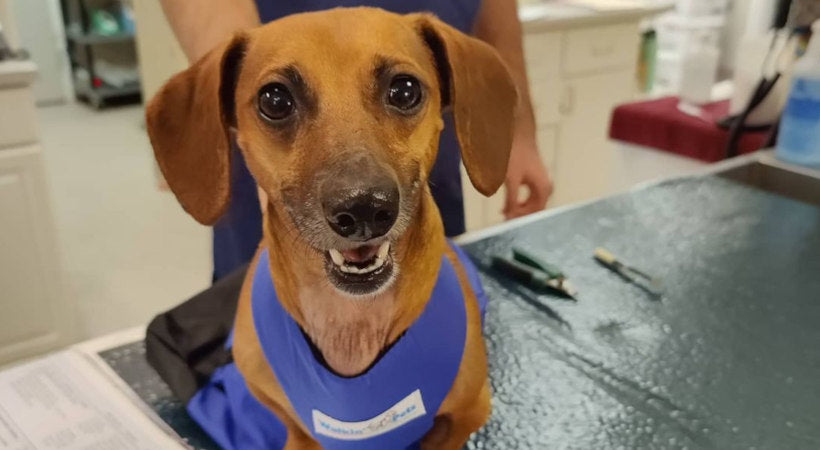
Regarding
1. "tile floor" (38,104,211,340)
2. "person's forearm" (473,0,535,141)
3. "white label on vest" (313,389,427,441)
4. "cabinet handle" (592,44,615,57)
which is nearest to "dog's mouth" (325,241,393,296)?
"white label on vest" (313,389,427,441)

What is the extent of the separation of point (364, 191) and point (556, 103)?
7.49 feet

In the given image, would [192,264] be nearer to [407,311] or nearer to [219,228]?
[219,228]

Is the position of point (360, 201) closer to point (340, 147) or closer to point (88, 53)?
point (340, 147)

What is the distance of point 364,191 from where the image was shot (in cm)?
55

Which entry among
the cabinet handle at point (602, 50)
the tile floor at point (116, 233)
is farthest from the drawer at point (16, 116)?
the cabinet handle at point (602, 50)

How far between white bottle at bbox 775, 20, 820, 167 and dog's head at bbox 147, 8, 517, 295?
94 cm

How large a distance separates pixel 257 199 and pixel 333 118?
17.7 inches

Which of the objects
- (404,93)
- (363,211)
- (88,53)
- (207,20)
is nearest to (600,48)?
(207,20)

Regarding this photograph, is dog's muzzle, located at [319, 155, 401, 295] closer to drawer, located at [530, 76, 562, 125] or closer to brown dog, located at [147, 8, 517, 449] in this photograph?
brown dog, located at [147, 8, 517, 449]

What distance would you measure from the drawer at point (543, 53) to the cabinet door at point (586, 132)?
0.35 ft

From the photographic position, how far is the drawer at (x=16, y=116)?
5.82ft

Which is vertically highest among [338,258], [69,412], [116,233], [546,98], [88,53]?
[338,258]

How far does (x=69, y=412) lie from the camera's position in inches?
31.5

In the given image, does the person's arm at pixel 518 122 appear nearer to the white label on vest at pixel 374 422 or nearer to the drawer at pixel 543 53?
the white label on vest at pixel 374 422
